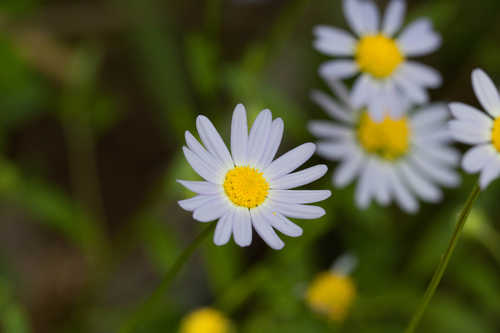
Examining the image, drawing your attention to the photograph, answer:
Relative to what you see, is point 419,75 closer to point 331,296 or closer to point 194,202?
point 331,296

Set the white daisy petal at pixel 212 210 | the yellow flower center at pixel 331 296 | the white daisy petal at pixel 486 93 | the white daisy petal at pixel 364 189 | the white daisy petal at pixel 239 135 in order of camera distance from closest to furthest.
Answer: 1. the white daisy petal at pixel 212 210
2. the white daisy petal at pixel 239 135
3. the white daisy petal at pixel 486 93
4. the white daisy petal at pixel 364 189
5. the yellow flower center at pixel 331 296

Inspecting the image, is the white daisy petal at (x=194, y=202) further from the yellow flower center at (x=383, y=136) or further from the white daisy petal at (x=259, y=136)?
the yellow flower center at (x=383, y=136)

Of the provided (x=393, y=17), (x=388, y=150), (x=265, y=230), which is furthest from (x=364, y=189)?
(x=265, y=230)

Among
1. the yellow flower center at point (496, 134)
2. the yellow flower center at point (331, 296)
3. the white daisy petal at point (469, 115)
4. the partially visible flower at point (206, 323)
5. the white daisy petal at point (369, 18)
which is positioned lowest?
the partially visible flower at point (206, 323)

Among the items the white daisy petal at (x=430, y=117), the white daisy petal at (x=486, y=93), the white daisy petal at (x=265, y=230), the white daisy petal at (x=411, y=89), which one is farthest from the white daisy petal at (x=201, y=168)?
the white daisy petal at (x=430, y=117)

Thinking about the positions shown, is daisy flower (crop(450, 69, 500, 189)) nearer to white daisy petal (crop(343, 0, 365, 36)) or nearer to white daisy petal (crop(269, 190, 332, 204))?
white daisy petal (crop(269, 190, 332, 204))

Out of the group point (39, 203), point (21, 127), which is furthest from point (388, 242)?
point (21, 127)

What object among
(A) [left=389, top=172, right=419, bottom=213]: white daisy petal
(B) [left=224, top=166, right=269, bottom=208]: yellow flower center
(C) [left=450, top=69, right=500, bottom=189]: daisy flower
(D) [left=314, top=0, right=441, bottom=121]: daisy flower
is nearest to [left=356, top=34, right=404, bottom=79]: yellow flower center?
(D) [left=314, top=0, right=441, bottom=121]: daisy flower
